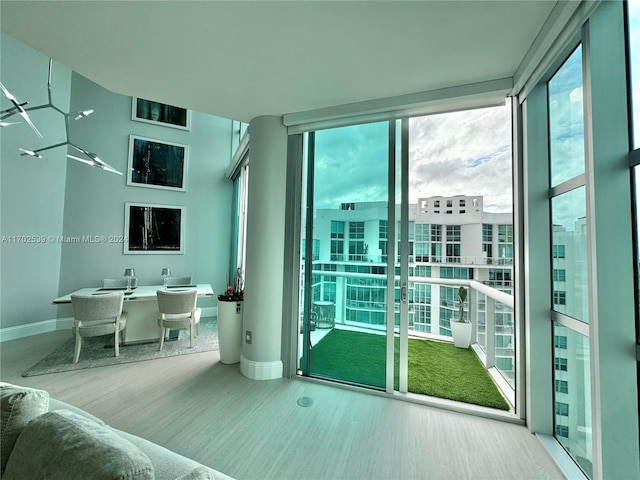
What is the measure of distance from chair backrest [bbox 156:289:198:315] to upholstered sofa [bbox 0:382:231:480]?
233 cm

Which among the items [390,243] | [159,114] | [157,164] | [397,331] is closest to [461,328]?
[397,331]

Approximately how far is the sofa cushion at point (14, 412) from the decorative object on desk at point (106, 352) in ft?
8.56

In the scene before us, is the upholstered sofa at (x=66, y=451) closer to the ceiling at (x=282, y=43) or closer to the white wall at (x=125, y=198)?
the ceiling at (x=282, y=43)

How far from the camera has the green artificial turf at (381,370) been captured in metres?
2.48

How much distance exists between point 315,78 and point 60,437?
2520 millimetres

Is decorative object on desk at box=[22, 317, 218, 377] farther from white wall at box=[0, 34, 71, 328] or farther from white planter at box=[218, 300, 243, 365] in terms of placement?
white wall at box=[0, 34, 71, 328]

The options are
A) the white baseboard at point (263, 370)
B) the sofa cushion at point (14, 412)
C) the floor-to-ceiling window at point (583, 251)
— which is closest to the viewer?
the sofa cushion at point (14, 412)

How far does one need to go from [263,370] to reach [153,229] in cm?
362

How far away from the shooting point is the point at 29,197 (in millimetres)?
3871

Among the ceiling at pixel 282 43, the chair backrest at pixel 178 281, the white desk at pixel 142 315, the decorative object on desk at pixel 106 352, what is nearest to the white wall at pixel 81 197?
the chair backrest at pixel 178 281

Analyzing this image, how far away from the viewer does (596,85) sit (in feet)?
4.39

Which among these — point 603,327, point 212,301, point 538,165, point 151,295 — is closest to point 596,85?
point 538,165

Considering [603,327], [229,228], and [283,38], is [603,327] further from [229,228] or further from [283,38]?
[229,228]

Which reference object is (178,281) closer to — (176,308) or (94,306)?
(176,308)
